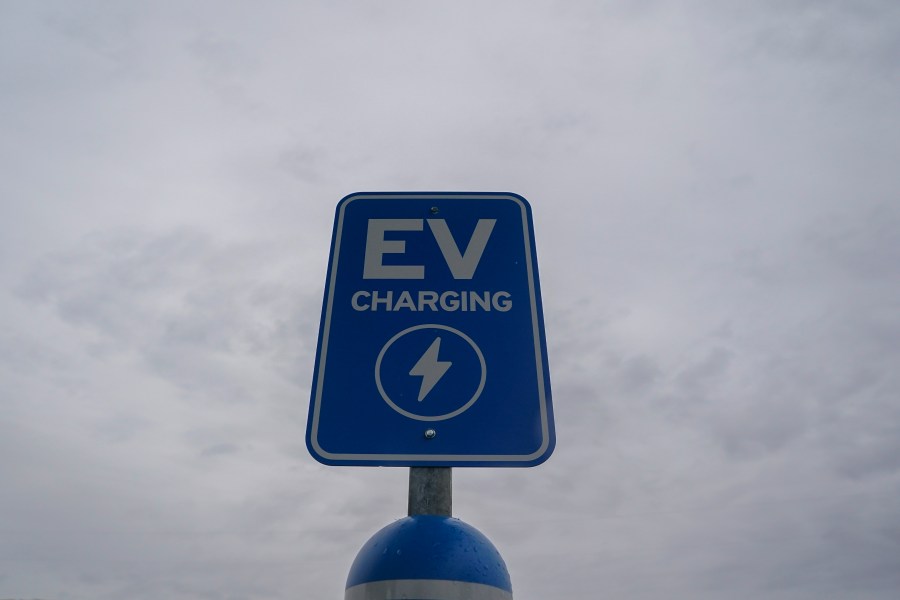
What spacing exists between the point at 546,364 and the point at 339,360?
0.70m

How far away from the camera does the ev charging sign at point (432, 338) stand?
193 cm

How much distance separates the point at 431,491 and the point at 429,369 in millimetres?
393

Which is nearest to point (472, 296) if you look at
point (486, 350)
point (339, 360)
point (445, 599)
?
point (486, 350)

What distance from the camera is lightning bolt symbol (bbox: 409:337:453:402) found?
6.64ft

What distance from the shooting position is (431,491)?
187 centimetres

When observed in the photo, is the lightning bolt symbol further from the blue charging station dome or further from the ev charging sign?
the blue charging station dome

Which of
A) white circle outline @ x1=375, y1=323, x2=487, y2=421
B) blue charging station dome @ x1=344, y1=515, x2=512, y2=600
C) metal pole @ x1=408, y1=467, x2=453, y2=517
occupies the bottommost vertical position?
blue charging station dome @ x1=344, y1=515, x2=512, y2=600

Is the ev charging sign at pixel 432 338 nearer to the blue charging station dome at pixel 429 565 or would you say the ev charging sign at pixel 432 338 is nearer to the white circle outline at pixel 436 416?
the white circle outline at pixel 436 416

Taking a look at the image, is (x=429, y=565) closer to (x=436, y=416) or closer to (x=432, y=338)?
(x=436, y=416)

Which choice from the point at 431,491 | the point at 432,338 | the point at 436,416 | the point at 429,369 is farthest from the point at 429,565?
the point at 432,338

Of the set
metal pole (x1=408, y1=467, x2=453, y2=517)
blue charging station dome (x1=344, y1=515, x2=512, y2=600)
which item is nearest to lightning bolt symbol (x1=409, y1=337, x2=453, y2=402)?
metal pole (x1=408, y1=467, x2=453, y2=517)

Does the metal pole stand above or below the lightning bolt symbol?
below

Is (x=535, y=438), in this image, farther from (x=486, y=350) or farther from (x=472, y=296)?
(x=472, y=296)

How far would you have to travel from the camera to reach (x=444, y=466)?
1.89m
